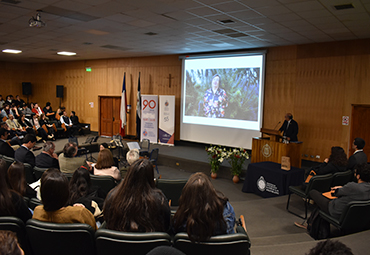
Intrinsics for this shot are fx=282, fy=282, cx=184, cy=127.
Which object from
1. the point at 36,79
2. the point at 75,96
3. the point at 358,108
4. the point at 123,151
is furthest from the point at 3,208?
the point at 36,79

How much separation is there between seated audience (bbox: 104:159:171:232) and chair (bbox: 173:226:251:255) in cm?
28

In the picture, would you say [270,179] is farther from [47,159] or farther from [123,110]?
[123,110]

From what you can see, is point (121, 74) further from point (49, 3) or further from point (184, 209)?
point (184, 209)

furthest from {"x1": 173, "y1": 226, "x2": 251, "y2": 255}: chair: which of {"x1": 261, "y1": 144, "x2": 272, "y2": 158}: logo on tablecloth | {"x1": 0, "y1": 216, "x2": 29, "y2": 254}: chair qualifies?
{"x1": 261, "y1": 144, "x2": 272, "y2": 158}: logo on tablecloth

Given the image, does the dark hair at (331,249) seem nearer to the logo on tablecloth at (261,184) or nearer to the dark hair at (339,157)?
the dark hair at (339,157)

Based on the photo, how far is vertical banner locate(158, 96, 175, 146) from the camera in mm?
11109

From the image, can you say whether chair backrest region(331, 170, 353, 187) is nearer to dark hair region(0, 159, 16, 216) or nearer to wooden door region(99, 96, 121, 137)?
dark hair region(0, 159, 16, 216)

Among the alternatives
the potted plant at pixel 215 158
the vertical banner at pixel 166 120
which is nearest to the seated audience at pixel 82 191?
the potted plant at pixel 215 158

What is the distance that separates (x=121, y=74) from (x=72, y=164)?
926cm

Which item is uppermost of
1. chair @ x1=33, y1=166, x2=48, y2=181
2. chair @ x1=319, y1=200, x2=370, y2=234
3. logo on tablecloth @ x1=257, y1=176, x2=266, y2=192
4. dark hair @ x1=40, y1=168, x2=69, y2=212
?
dark hair @ x1=40, y1=168, x2=69, y2=212

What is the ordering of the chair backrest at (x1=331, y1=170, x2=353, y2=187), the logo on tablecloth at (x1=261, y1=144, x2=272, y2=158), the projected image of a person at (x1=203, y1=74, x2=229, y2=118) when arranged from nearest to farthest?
the chair backrest at (x1=331, y1=170, x2=353, y2=187) → the logo on tablecloth at (x1=261, y1=144, x2=272, y2=158) → the projected image of a person at (x1=203, y1=74, x2=229, y2=118)

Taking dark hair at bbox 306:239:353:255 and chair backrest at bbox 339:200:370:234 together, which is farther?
chair backrest at bbox 339:200:370:234

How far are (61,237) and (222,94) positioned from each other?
8.53m

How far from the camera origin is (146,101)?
38.3 feet
